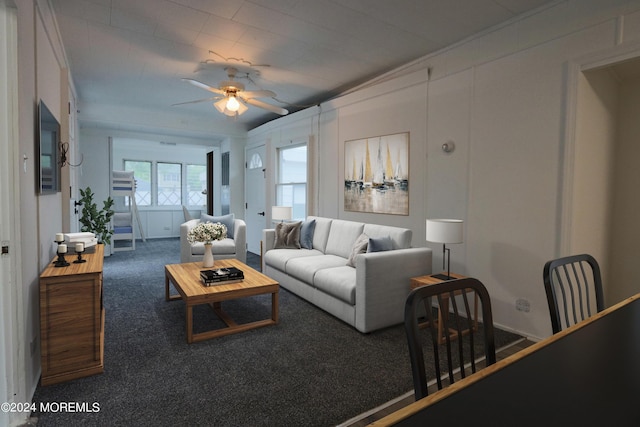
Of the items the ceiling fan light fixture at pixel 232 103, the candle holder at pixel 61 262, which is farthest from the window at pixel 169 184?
the candle holder at pixel 61 262

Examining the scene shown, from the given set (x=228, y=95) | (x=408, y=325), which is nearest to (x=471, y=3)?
(x=228, y=95)

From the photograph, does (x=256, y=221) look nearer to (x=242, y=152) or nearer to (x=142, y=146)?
(x=242, y=152)

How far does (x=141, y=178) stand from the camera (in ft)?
30.6

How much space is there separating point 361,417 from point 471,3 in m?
2.99

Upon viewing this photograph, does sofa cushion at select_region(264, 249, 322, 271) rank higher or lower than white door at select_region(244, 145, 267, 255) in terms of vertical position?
lower

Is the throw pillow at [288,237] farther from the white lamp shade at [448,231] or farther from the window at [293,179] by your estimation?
the white lamp shade at [448,231]

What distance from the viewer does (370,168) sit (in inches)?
178

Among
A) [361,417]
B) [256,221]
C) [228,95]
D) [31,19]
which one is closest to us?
[361,417]

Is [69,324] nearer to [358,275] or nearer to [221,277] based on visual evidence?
[221,277]

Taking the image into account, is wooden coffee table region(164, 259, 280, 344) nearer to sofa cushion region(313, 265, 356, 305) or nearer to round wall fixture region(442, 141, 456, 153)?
sofa cushion region(313, 265, 356, 305)

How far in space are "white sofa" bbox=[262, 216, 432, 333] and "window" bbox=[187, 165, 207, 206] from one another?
6.38 metres

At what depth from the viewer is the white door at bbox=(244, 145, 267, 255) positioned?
6.89 m

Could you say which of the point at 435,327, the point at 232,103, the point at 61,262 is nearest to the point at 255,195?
the point at 232,103

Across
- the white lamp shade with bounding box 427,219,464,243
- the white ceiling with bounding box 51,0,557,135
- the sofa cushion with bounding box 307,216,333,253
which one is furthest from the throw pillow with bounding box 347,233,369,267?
the white ceiling with bounding box 51,0,557,135
